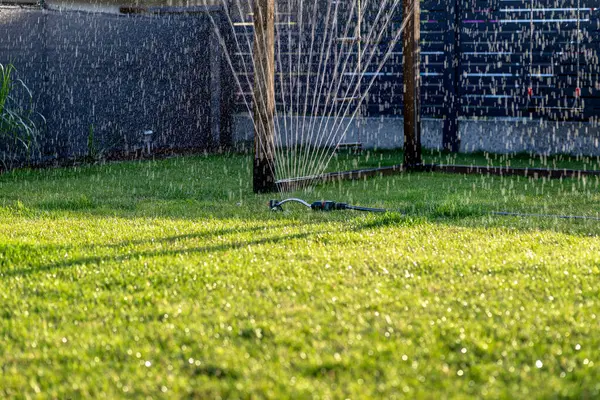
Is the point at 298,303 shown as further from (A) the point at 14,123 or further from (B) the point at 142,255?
(A) the point at 14,123

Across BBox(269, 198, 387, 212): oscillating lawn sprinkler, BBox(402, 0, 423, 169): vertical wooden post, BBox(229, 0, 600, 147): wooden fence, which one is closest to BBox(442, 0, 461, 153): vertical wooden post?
BBox(229, 0, 600, 147): wooden fence

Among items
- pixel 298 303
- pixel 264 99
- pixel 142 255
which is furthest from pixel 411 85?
pixel 298 303

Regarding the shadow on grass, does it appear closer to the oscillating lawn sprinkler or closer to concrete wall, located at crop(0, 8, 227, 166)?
the oscillating lawn sprinkler

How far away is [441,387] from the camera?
6.46 ft

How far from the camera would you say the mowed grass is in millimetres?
2041

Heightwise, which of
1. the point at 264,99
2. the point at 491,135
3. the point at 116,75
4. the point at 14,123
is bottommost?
the point at 491,135

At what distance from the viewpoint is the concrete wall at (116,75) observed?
803 cm

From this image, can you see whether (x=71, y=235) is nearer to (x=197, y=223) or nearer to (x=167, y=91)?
(x=197, y=223)

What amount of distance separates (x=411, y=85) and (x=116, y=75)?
10.0 feet

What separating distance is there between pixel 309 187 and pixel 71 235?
92.1 inches

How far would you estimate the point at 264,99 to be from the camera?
5.73m

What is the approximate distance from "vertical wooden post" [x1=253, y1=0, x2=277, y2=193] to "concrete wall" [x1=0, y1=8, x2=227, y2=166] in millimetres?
3012

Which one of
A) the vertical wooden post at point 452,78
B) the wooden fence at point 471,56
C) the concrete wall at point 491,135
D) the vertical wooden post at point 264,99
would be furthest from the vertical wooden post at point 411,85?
the vertical wooden post at point 264,99

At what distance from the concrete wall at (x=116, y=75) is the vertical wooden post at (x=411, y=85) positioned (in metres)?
2.97
